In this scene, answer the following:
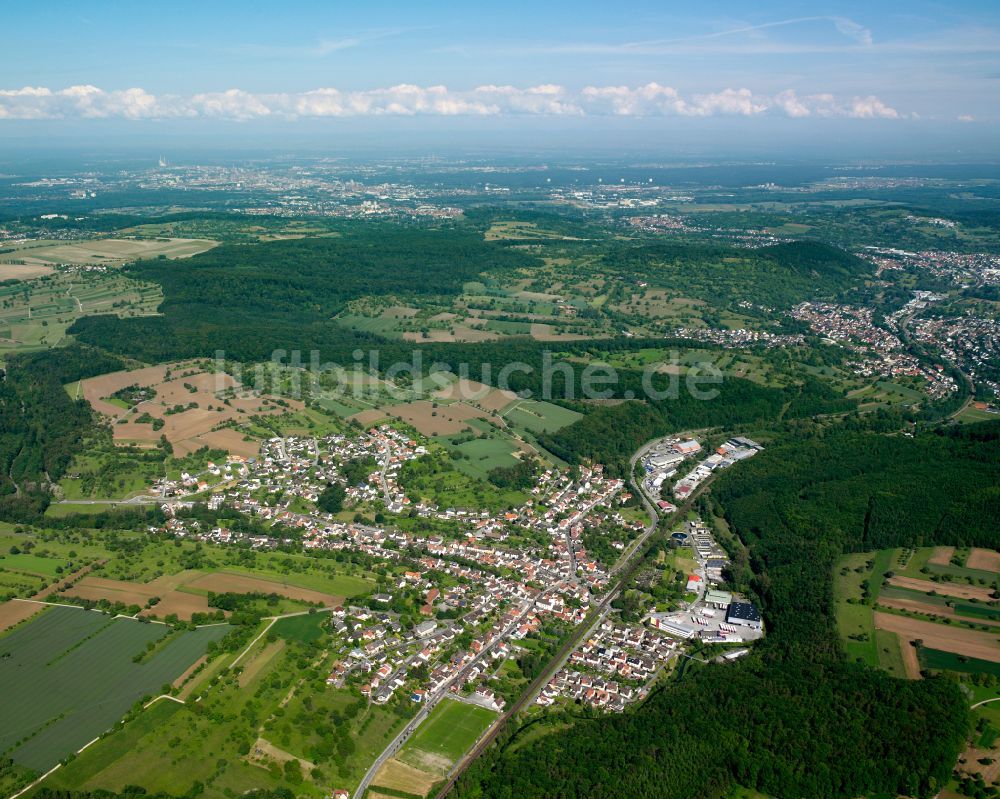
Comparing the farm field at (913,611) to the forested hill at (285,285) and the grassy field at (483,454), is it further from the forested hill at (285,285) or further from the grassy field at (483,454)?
the forested hill at (285,285)

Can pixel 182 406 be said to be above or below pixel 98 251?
below

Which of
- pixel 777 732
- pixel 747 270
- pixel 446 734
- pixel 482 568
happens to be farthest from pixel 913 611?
pixel 747 270

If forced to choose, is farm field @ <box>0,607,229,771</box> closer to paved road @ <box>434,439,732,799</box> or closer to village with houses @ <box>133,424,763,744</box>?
village with houses @ <box>133,424,763,744</box>

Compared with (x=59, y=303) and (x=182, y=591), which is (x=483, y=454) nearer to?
(x=182, y=591)

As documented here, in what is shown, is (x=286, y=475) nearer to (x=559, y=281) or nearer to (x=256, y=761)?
(x=256, y=761)

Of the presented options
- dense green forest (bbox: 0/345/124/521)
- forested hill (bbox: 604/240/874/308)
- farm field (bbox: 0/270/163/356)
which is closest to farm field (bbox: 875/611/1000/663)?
dense green forest (bbox: 0/345/124/521)

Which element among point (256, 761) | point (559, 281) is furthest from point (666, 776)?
point (559, 281)
